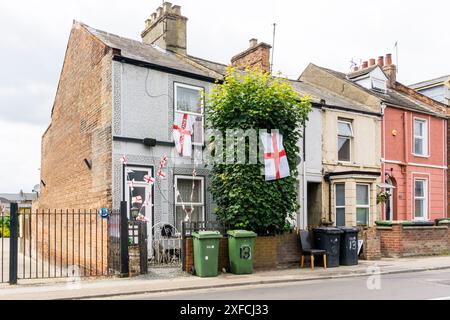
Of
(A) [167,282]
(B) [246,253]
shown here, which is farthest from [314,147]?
(A) [167,282]

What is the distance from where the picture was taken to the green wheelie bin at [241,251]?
1251 centimetres

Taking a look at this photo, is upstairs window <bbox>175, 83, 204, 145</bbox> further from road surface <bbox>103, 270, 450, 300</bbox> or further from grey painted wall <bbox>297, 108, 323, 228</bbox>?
road surface <bbox>103, 270, 450, 300</bbox>

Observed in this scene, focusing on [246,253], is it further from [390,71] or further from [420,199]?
[390,71]

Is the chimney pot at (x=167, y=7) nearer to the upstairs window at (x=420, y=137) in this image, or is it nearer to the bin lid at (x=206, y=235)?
the bin lid at (x=206, y=235)

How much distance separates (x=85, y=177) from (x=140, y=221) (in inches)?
172

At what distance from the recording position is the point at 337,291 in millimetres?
9773

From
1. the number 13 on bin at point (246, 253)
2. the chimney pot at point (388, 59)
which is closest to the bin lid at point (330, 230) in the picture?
the number 13 on bin at point (246, 253)

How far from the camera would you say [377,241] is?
16.2m

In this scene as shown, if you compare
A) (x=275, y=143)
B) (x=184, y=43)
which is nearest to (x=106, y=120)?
(x=275, y=143)

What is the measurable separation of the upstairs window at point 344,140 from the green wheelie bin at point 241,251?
814cm

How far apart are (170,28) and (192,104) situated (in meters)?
4.87

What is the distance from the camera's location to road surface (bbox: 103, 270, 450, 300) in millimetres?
9062
